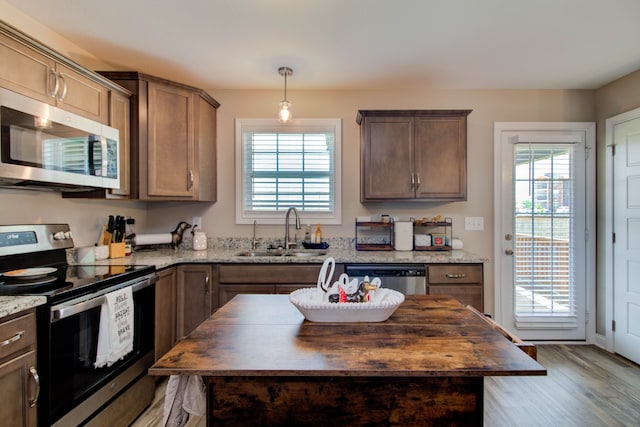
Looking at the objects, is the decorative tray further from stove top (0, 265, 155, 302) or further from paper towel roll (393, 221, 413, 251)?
paper towel roll (393, 221, 413, 251)

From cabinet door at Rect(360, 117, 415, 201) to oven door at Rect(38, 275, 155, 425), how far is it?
2.05 meters

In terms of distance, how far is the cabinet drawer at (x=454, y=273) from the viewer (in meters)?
2.53

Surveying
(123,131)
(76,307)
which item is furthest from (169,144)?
(76,307)

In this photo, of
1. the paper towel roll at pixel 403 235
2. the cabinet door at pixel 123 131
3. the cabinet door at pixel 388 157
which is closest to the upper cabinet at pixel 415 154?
the cabinet door at pixel 388 157

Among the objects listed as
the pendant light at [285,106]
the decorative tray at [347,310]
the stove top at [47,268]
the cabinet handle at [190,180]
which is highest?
the pendant light at [285,106]

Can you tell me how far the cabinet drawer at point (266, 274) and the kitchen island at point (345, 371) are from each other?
1379 millimetres

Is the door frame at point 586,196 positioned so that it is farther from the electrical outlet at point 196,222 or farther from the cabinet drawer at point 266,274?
the electrical outlet at point 196,222

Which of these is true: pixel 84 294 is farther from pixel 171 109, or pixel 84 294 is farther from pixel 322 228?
pixel 322 228

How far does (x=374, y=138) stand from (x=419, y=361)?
2.23 m

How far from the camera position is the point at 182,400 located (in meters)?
1.19

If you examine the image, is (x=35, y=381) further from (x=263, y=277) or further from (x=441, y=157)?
(x=441, y=157)

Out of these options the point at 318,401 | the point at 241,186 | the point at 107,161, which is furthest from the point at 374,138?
the point at 318,401

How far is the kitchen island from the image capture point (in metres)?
0.90

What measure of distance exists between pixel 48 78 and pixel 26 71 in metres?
0.12
